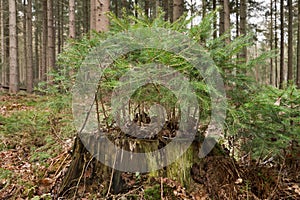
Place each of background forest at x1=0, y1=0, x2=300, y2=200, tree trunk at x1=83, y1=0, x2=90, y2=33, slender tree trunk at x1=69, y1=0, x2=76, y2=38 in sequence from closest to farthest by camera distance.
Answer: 1. background forest at x1=0, y1=0, x2=300, y2=200
2. slender tree trunk at x1=69, y1=0, x2=76, y2=38
3. tree trunk at x1=83, y1=0, x2=90, y2=33

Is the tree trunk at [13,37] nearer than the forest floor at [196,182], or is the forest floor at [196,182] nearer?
the forest floor at [196,182]

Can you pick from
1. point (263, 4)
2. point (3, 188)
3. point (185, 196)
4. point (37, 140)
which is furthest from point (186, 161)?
point (263, 4)

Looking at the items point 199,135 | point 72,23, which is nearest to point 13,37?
point 72,23

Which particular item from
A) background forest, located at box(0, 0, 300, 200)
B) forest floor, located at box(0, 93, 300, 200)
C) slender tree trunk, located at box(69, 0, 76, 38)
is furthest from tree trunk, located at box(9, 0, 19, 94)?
background forest, located at box(0, 0, 300, 200)

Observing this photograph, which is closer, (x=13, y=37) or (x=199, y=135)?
(x=199, y=135)

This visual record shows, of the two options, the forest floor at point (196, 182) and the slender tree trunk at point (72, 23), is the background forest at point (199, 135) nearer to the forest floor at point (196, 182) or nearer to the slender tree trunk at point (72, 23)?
the forest floor at point (196, 182)

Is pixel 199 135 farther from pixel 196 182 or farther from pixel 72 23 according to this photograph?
pixel 72 23

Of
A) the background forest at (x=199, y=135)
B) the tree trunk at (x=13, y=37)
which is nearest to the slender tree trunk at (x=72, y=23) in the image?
the tree trunk at (x=13, y=37)

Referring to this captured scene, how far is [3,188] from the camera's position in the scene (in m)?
3.37

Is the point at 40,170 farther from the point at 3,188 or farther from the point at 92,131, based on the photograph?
the point at 92,131

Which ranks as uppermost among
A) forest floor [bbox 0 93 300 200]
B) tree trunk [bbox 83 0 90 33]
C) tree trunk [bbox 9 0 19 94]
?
tree trunk [bbox 83 0 90 33]

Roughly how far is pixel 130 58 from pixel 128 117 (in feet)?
2.36

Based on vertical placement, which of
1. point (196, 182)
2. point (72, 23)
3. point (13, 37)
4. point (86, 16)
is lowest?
point (196, 182)

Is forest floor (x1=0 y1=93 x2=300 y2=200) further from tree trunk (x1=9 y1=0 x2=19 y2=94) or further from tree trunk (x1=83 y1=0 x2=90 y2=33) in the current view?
tree trunk (x1=83 y1=0 x2=90 y2=33)
